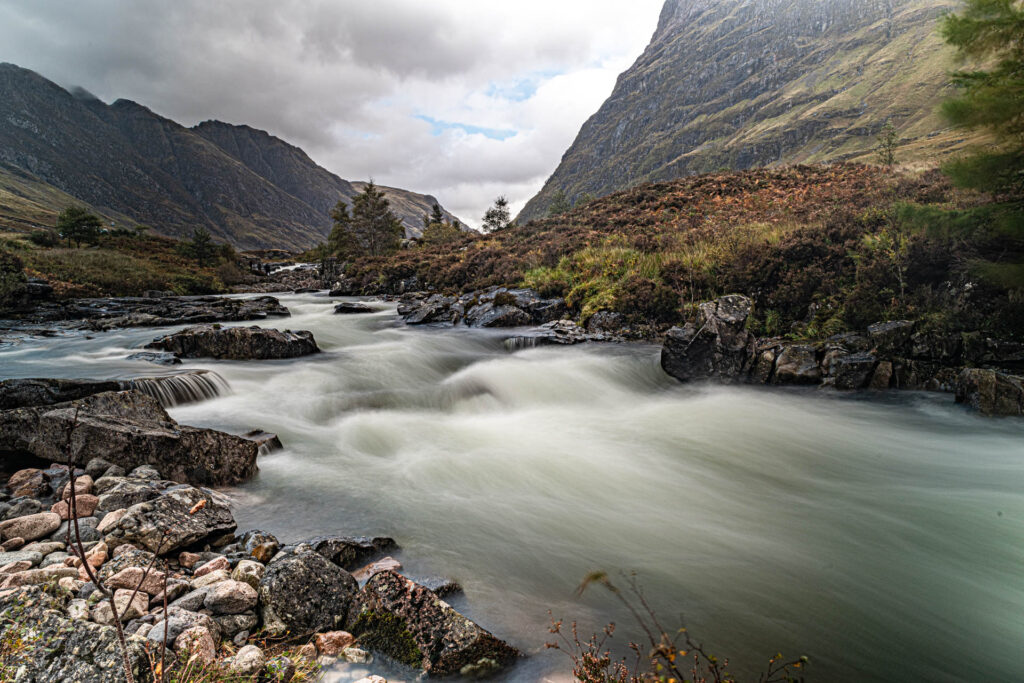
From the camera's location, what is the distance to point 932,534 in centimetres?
493

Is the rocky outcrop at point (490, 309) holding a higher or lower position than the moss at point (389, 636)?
higher

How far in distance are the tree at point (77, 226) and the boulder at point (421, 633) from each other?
48328mm

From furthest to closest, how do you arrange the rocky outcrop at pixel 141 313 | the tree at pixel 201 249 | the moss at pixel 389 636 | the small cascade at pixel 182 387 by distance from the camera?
the tree at pixel 201 249, the rocky outcrop at pixel 141 313, the small cascade at pixel 182 387, the moss at pixel 389 636

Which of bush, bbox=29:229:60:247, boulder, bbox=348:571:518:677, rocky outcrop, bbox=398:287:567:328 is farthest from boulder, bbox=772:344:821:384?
bush, bbox=29:229:60:247

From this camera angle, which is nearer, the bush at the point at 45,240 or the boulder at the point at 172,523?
the boulder at the point at 172,523

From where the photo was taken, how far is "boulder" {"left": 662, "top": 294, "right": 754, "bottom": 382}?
10820 mm

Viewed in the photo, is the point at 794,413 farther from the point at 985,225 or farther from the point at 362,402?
the point at 362,402

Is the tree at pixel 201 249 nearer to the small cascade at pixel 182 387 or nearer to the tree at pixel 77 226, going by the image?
the tree at pixel 77 226

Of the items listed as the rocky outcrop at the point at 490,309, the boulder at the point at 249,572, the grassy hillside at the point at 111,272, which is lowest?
the boulder at the point at 249,572

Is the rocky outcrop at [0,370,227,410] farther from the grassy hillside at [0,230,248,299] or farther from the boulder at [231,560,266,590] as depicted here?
the grassy hillside at [0,230,248,299]

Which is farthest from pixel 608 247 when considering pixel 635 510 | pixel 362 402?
pixel 635 510

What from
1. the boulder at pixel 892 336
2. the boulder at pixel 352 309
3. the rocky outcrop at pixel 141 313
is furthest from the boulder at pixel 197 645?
the boulder at pixel 352 309

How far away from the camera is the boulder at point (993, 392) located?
25.1 ft

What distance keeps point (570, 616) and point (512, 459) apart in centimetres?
358
